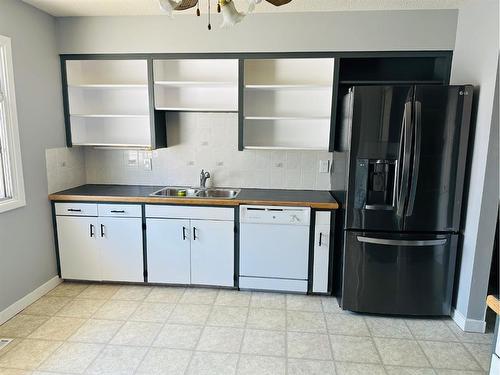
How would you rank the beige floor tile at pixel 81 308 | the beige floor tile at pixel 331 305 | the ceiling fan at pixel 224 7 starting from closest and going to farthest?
the ceiling fan at pixel 224 7 → the beige floor tile at pixel 81 308 → the beige floor tile at pixel 331 305

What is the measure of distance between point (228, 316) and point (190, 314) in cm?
31

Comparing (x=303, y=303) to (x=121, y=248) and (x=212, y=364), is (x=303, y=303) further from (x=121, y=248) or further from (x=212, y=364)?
(x=121, y=248)

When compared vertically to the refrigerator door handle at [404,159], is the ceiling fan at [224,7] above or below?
above

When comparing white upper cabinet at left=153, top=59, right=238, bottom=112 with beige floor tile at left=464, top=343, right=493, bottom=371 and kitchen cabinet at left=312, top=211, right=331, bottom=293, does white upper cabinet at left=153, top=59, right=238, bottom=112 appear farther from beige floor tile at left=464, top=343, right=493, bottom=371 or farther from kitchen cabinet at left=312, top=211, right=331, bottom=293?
beige floor tile at left=464, top=343, right=493, bottom=371

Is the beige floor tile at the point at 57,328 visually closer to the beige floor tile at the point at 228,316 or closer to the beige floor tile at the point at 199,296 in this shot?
the beige floor tile at the point at 199,296

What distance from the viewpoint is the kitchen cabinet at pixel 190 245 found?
3.04m

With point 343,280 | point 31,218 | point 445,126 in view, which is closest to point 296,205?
point 343,280

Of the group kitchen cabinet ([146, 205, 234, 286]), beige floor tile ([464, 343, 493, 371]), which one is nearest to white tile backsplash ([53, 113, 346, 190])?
kitchen cabinet ([146, 205, 234, 286])

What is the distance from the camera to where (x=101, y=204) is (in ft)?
10.1

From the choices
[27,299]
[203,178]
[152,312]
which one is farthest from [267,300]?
[27,299]

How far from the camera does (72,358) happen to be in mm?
2227

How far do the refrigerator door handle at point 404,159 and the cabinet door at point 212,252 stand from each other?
4.60 feet

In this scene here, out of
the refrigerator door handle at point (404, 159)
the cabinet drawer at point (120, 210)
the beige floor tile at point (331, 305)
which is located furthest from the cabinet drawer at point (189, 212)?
the refrigerator door handle at point (404, 159)

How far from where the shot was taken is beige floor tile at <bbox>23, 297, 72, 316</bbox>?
9.12 ft
